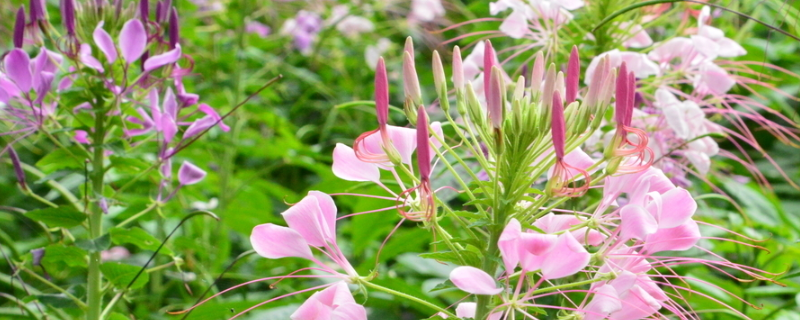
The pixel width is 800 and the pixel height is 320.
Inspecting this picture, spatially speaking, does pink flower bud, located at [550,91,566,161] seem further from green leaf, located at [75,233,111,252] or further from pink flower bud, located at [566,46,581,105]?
green leaf, located at [75,233,111,252]

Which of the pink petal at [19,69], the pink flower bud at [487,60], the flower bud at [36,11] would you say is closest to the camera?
the pink flower bud at [487,60]

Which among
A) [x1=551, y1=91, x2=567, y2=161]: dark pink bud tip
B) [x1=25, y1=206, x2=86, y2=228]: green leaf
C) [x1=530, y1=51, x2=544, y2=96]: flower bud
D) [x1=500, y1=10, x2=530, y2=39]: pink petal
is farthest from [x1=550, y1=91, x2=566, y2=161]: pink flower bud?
[x1=25, y1=206, x2=86, y2=228]: green leaf

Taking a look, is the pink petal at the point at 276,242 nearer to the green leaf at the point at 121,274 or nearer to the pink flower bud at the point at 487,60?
the pink flower bud at the point at 487,60

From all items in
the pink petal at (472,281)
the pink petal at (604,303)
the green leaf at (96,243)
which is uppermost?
the pink petal at (472,281)

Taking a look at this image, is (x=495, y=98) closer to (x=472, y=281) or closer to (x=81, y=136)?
(x=472, y=281)

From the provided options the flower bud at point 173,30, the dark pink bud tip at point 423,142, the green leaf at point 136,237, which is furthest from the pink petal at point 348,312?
the flower bud at point 173,30

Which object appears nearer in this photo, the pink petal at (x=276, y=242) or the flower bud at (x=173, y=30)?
the pink petal at (x=276, y=242)

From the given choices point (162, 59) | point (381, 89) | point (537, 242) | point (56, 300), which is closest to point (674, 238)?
point (537, 242)
